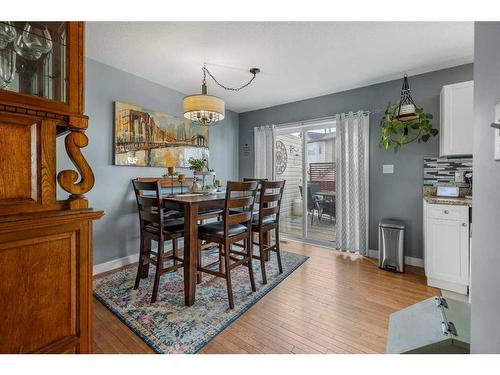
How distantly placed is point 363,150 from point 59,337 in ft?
11.6

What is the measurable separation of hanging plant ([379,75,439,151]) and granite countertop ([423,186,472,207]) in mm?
620

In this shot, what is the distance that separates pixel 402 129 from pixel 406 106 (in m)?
0.33

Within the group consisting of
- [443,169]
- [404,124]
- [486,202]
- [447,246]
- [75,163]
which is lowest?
[447,246]

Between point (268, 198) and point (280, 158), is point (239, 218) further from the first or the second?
point (280, 158)

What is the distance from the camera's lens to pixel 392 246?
9.21ft

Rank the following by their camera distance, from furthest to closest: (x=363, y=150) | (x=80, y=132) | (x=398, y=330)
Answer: (x=363, y=150)
(x=398, y=330)
(x=80, y=132)

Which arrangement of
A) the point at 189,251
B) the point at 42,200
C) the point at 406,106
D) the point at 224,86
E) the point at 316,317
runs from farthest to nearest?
the point at 224,86 → the point at 406,106 → the point at 189,251 → the point at 316,317 → the point at 42,200

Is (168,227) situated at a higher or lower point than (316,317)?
higher

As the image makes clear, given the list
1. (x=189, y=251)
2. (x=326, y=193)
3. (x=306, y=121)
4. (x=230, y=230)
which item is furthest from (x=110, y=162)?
(x=326, y=193)

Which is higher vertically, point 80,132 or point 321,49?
point 321,49

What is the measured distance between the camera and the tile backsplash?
2.69m

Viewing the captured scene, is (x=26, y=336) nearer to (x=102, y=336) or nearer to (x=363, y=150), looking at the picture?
(x=102, y=336)
